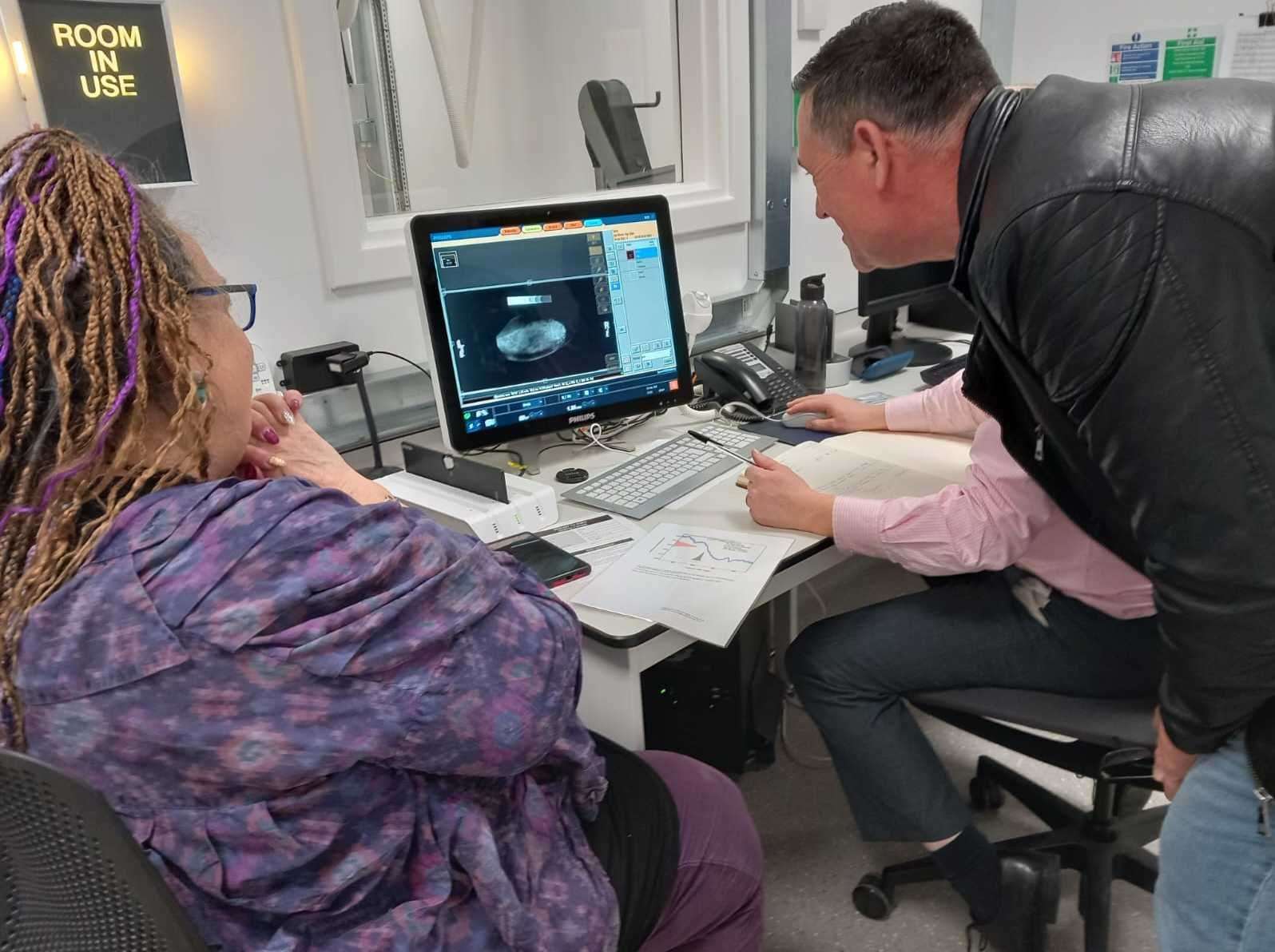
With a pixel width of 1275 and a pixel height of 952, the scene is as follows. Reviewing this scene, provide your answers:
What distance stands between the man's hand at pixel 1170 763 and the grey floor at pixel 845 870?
2.59 ft

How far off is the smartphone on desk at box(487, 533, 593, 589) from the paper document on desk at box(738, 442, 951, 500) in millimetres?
373

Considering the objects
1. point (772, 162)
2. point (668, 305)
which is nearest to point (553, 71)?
point (772, 162)

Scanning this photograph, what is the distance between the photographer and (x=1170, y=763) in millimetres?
981

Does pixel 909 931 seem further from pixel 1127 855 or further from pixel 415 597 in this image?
pixel 415 597

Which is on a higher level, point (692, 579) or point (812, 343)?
point (812, 343)

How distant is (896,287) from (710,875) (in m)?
1.59

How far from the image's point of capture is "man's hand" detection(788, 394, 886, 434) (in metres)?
1.85

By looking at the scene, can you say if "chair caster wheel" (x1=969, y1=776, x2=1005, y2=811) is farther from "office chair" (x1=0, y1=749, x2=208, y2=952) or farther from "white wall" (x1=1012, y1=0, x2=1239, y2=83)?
"white wall" (x1=1012, y1=0, x2=1239, y2=83)

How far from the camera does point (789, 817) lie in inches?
77.5

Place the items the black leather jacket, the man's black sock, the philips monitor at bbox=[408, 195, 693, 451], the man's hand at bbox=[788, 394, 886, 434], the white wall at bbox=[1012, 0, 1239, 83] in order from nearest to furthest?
the black leather jacket, the man's black sock, the philips monitor at bbox=[408, 195, 693, 451], the man's hand at bbox=[788, 394, 886, 434], the white wall at bbox=[1012, 0, 1239, 83]

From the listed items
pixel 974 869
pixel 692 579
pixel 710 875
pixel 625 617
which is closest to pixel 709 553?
pixel 692 579

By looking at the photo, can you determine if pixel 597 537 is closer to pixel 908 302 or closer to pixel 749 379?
pixel 749 379

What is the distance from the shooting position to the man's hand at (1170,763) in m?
0.96

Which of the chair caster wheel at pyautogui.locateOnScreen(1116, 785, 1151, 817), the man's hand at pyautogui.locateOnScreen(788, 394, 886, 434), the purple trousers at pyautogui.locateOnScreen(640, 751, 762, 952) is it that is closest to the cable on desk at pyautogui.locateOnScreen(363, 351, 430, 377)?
the man's hand at pyautogui.locateOnScreen(788, 394, 886, 434)
